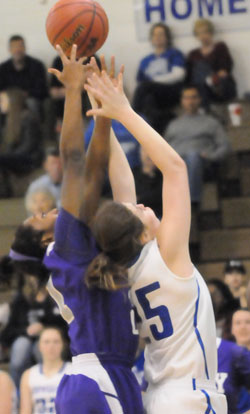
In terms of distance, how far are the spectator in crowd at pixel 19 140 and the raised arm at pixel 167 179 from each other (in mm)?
6542

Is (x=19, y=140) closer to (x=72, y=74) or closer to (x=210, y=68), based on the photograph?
(x=210, y=68)

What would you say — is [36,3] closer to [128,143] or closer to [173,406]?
[128,143]

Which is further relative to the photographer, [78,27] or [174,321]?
[78,27]

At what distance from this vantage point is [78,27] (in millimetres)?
3951

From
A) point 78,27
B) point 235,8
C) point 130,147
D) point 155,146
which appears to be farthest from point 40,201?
point 155,146

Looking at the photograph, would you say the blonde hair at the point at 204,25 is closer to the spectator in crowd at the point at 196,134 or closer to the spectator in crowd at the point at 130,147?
the spectator in crowd at the point at 196,134

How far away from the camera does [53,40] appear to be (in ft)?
13.2

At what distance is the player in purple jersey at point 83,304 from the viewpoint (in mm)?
3502

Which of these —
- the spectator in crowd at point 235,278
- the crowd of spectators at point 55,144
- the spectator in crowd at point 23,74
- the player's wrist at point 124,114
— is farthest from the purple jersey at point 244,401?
the spectator in crowd at point 23,74

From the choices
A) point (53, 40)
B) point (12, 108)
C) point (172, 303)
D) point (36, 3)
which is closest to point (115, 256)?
point (172, 303)

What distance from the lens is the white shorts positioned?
3482 mm

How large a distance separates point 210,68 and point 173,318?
7074 millimetres

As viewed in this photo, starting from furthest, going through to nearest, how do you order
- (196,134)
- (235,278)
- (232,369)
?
(196,134), (235,278), (232,369)

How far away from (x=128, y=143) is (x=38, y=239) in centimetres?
528
